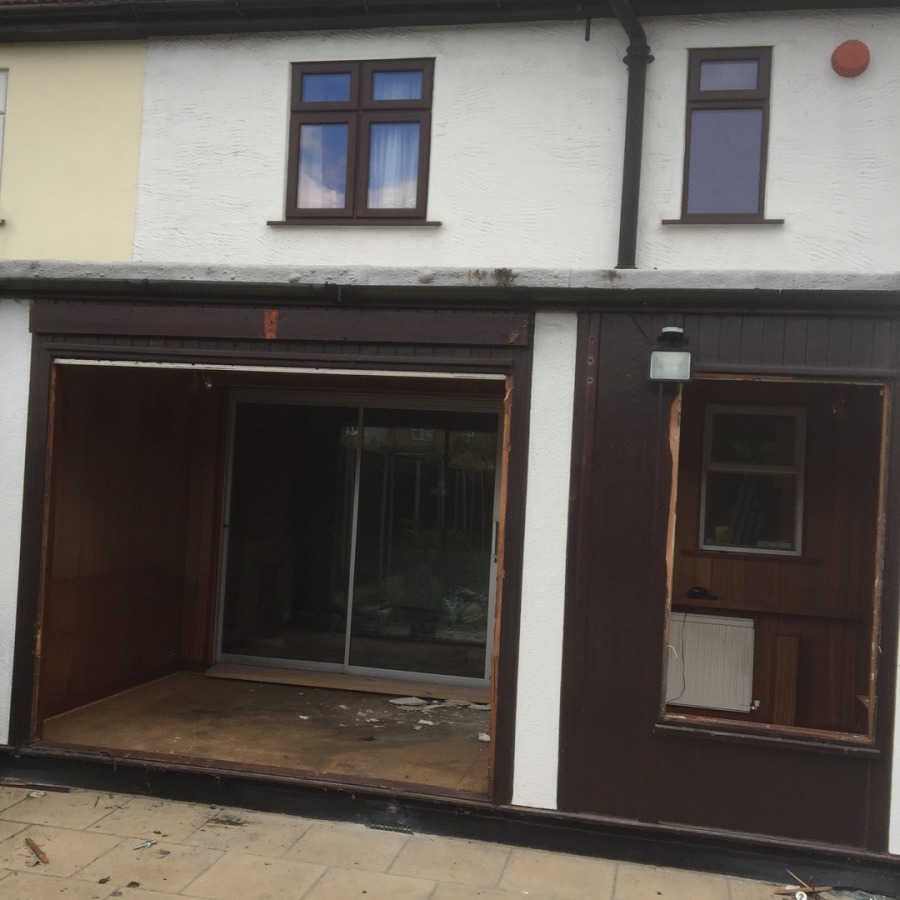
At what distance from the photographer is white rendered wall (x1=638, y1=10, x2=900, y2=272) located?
207 inches

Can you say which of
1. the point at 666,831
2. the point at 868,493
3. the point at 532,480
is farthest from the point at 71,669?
the point at 868,493

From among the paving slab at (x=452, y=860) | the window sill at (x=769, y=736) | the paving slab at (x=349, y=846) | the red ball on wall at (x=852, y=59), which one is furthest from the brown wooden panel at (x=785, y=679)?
the red ball on wall at (x=852, y=59)

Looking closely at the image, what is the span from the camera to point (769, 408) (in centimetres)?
711

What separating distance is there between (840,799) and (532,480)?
242 centimetres

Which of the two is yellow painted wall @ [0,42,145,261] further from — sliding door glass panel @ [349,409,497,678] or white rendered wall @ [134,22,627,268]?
sliding door glass panel @ [349,409,497,678]

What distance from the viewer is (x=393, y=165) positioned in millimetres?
6016

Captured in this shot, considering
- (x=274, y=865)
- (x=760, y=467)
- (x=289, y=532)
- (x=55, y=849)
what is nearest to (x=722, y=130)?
(x=760, y=467)

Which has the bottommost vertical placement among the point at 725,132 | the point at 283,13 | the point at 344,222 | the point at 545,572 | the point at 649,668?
the point at 649,668

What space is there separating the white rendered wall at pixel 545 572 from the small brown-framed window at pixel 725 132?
115 centimetres

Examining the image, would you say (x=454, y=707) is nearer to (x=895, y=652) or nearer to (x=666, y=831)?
(x=666, y=831)

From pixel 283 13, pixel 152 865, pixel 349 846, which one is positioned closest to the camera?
pixel 152 865

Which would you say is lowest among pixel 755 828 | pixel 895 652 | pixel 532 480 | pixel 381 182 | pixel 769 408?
pixel 755 828

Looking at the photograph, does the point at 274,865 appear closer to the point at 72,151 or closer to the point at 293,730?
the point at 293,730

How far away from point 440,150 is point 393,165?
369mm
